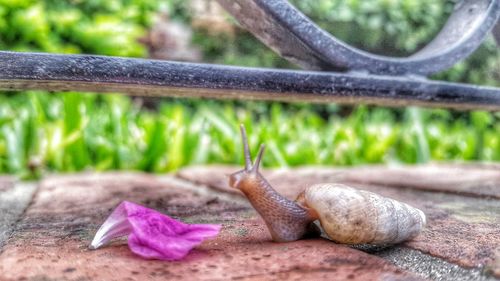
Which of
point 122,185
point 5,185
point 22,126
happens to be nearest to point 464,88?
point 122,185

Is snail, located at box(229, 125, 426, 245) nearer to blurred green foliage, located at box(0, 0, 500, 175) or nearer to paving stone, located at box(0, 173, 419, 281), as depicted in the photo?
paving stone, located at box(0, 173, 419, 281)

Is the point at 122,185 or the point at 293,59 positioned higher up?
the point at 293,59

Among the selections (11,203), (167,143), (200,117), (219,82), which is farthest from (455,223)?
(200,117)

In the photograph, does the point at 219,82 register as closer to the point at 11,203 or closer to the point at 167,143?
the point at 11,203

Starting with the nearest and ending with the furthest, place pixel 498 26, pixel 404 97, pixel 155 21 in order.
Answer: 1. pixel 404 97
2. pixel 498 26
3. pixel 155 21

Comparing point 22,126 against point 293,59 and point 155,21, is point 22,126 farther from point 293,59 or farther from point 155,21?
point 155,21

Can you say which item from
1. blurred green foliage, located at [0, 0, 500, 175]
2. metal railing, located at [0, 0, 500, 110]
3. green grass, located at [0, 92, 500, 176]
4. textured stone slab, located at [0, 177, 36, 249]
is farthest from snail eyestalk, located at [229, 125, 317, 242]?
green grass, located at [0, 92, 500, 176]

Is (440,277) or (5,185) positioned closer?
(440,277)
